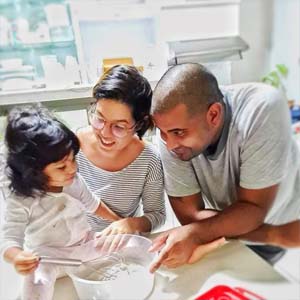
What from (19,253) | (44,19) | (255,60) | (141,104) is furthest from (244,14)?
(19,253)

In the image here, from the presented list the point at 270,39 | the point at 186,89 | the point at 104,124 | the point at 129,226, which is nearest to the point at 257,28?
the point at 270,39

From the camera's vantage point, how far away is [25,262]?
0.44m

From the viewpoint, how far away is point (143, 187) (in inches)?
23.4

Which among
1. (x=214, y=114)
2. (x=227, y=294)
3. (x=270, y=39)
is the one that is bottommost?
(x=227, y=294)

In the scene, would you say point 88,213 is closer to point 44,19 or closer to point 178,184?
point 178,184

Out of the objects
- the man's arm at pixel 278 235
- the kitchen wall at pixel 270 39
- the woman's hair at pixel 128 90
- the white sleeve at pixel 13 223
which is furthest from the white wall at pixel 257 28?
the white sleeve at pixel 13 223

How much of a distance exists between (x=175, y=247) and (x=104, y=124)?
0.23m

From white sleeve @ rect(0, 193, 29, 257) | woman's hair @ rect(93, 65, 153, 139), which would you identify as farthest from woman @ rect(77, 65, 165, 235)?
white sleeve @ rect(0, 193, 29, 257)

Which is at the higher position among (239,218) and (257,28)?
(257,28)

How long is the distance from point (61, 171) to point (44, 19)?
0.24 m

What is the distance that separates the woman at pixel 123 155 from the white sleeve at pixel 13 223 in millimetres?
114

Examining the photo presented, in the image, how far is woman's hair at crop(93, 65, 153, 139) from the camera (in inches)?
19.3

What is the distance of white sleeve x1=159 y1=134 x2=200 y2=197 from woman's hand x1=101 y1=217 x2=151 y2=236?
0.08 m

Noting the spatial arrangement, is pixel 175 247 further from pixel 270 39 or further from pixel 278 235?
pixel 270 39
